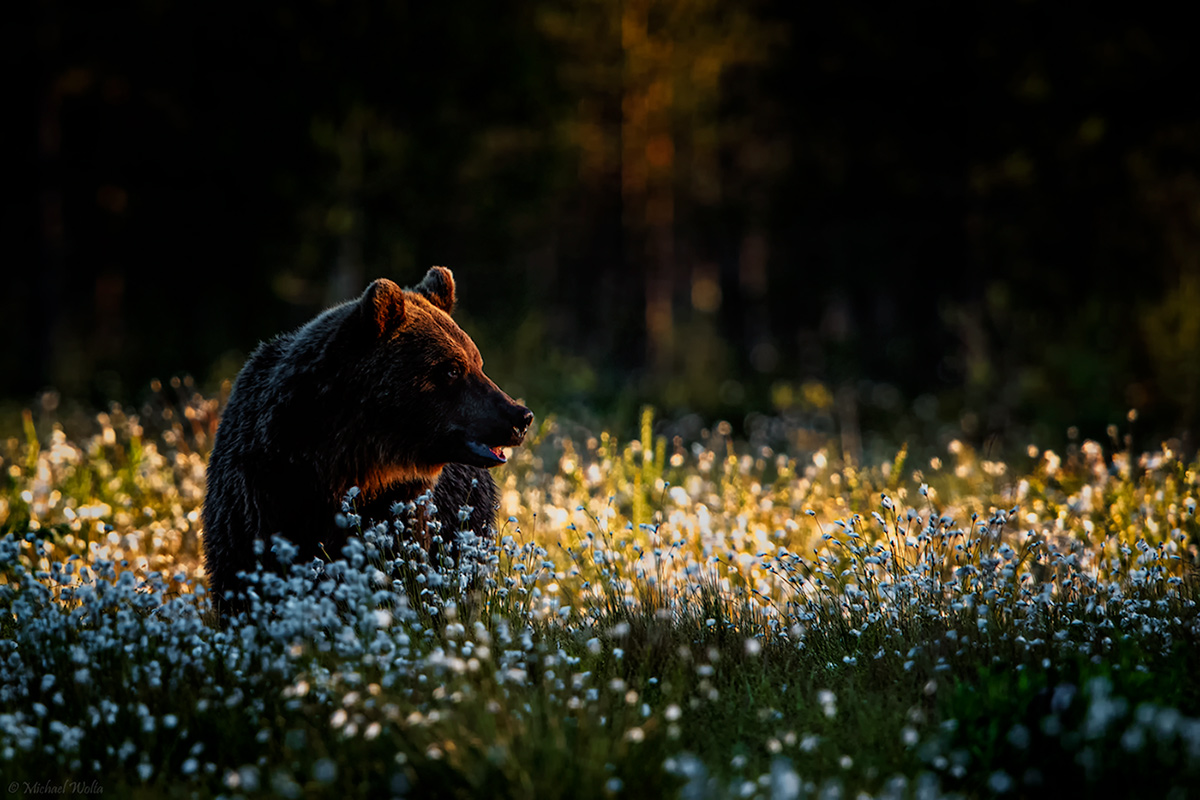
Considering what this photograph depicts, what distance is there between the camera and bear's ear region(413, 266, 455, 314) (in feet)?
16.6

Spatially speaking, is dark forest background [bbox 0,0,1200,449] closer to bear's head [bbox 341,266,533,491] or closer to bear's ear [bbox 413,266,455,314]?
bear's ear [bbox 413,266,455,314]

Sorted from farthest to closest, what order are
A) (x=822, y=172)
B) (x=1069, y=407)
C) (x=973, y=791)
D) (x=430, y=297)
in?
(x=822, y=172) → (x=1069, y=407) → (x=430, y=297) → (x=973, y=791)

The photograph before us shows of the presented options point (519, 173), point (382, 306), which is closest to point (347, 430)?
point (382, 306)

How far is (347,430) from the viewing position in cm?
432

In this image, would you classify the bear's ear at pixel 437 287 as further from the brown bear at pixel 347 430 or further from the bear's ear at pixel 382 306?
the bear's ear at pixel 382 306

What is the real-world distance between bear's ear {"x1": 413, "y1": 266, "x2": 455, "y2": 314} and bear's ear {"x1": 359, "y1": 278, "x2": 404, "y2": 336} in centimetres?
63

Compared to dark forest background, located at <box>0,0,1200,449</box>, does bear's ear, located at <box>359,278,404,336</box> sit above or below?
below

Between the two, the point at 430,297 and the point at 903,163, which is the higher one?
the point at 903,163

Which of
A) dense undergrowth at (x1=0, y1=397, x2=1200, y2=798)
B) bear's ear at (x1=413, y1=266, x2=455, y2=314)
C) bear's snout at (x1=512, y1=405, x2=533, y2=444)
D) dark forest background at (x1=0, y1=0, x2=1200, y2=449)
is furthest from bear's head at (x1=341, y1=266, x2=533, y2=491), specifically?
dark forest background at (x1=0, y1=0, x2=1200, y2=449)

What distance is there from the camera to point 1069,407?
1185 cm

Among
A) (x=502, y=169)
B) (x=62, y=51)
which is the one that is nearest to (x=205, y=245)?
(x=62, y=51)

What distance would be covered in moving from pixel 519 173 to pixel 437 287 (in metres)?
14.2

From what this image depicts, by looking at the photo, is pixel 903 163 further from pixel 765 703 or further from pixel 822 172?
pixel 765 703

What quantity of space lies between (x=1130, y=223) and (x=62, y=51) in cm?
2146
